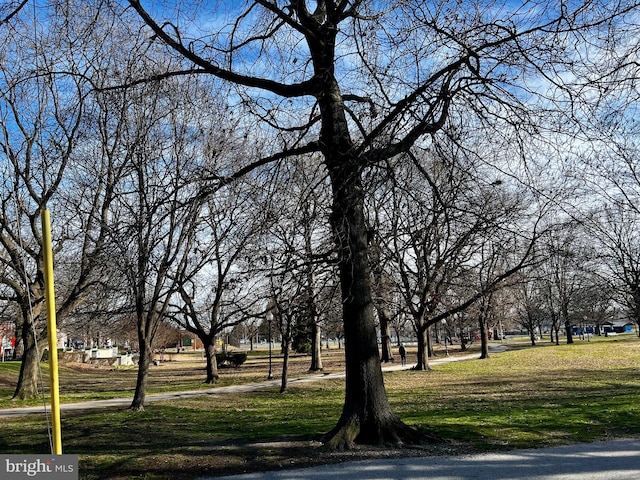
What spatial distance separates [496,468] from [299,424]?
5.06 metres

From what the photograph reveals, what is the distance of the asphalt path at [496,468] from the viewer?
20.9ft

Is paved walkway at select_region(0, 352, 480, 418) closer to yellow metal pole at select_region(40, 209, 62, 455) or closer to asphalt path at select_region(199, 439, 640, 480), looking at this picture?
asphalt path at select_region(199, 439, 640, 480)

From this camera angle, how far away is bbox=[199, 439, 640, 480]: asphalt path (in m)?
6.38

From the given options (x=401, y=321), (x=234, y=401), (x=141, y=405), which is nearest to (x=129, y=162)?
(x=141, y=405)

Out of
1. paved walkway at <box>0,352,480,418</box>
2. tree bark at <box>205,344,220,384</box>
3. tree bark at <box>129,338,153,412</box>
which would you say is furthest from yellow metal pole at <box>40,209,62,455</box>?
tree bark at <box>205,344,220,384</box>

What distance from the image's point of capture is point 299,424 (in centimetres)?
1105

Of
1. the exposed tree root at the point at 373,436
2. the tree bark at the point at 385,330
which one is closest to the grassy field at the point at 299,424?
the exposed tree root at the point at 373,436

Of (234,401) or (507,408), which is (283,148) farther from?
(234,401)

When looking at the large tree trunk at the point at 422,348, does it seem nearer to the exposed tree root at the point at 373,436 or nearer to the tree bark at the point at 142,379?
the tree bark at the point at 142,379

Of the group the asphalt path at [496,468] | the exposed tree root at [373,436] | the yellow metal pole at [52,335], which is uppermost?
the yellow metal pole at [52,335]

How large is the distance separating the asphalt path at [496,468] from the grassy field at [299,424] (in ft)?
1.52

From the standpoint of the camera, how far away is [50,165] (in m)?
18.0

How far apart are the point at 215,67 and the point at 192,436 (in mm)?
6205

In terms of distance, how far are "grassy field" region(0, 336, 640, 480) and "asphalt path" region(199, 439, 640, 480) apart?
463 mm
